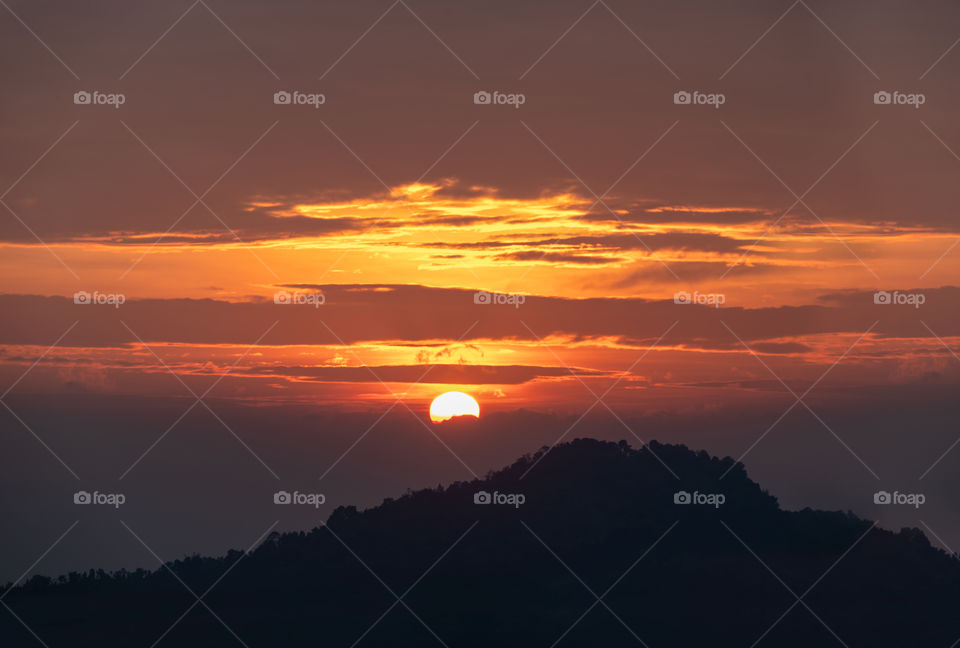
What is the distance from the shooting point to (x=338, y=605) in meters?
39.7

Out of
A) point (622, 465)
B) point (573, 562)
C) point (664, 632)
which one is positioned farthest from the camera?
point (622, 465)

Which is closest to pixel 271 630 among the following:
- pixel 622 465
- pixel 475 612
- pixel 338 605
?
pixel 338 605

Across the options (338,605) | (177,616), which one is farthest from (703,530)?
(177,616)

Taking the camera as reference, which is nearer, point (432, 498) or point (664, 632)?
point (664, 632)

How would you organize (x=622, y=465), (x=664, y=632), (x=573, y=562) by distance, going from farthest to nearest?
(x=622, y=465)
(x=573, y=562)
(x=664, y=632)

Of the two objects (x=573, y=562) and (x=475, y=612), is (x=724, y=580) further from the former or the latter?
(x=475, y=612)

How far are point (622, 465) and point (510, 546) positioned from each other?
5168mm

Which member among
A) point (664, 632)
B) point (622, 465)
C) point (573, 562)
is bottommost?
point (664, 632)

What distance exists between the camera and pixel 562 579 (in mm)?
40625

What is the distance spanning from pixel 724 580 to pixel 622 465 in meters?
5.67

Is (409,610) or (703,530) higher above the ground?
(703,530)

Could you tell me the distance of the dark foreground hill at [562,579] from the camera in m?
38.0

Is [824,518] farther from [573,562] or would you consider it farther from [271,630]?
[271,630]

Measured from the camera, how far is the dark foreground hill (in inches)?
1495
